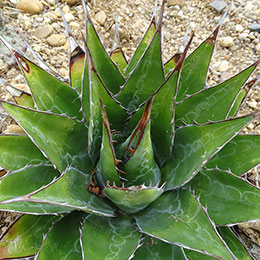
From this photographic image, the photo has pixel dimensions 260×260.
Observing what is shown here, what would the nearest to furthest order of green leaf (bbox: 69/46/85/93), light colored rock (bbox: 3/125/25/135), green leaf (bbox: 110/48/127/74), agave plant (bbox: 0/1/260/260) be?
agave plant (bbox: 0/1/260/260), green leaf (bbox: 69/46/85/93), green leaf (bbox: 110/48/127/74), light colored rock (bbox: 3/125/25/135)

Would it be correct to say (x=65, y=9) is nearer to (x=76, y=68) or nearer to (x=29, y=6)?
(x=29, y=6)

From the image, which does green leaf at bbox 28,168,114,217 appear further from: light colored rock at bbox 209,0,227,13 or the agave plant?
light colored rock at bbox 209,0,227,13

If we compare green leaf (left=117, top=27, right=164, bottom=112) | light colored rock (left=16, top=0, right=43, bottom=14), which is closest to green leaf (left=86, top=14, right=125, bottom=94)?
green leaf (left=117, top=27, right=164, bottom=112)

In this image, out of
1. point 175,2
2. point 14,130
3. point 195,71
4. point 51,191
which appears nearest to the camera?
point 51,191

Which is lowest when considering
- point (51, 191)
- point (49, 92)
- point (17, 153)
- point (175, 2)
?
point (17, 153)

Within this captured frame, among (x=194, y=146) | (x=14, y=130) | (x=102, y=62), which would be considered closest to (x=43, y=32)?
(x=14, y=130)

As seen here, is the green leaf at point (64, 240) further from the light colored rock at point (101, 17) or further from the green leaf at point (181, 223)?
the light colored rock at point (101, 17)

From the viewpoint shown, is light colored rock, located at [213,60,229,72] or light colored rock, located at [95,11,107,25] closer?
light colored rock, located at [213,60,229,72]

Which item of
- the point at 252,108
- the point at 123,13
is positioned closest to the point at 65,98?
the point at 252,108

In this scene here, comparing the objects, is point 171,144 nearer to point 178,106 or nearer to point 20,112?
point 178,106
